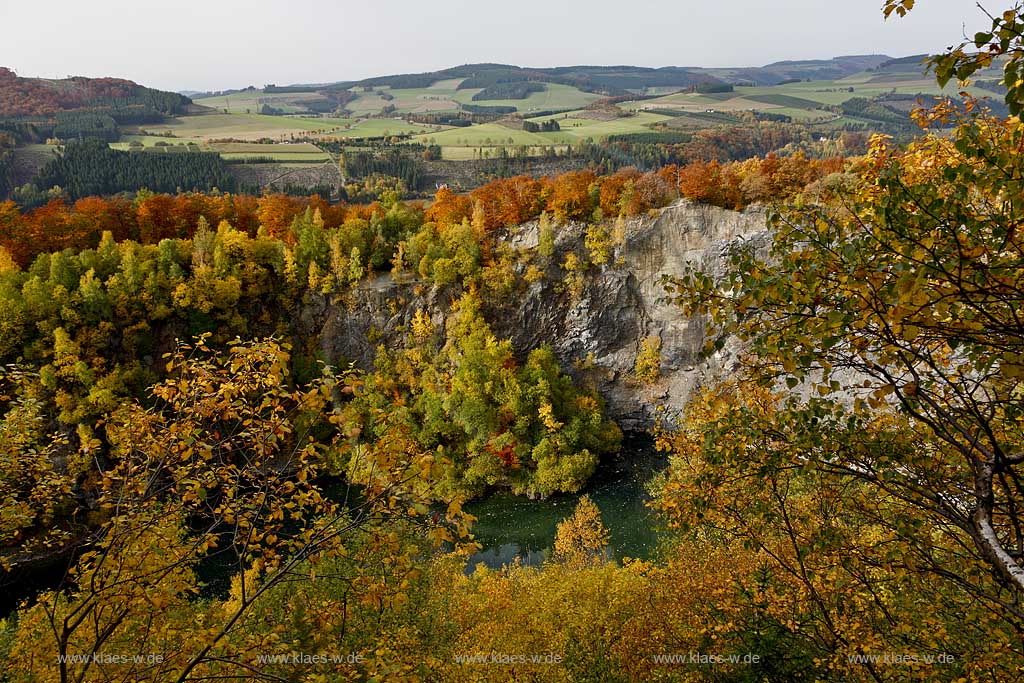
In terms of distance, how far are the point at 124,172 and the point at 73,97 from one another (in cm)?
6806

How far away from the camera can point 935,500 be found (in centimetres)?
489

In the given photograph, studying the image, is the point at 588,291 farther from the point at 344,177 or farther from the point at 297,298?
the point at 344,177

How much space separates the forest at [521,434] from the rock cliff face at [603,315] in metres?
0.48

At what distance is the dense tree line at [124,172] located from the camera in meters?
72.0

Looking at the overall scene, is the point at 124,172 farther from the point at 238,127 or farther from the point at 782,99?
the point at 782,99

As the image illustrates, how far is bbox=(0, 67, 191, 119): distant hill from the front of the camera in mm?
108875

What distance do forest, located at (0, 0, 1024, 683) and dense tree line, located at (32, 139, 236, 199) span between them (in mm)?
38157

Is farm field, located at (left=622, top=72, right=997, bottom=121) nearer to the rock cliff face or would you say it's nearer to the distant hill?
the rock cliff face

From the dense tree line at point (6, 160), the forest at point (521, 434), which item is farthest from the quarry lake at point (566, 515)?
the dense tree line at point (6, 160)

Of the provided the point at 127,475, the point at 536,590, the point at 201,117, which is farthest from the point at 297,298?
the point at 201,117

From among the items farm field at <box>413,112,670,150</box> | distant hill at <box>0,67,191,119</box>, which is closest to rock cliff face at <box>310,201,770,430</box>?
farm field at <box>413,112,670,150</box>

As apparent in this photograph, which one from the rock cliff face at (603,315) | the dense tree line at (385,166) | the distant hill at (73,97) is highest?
the distant hill at (73,97)

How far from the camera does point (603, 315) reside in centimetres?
4306

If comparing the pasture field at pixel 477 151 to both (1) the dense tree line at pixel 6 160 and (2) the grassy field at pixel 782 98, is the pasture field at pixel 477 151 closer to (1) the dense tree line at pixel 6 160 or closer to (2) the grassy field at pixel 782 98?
(1) the dense tree line at pixel 6 160
